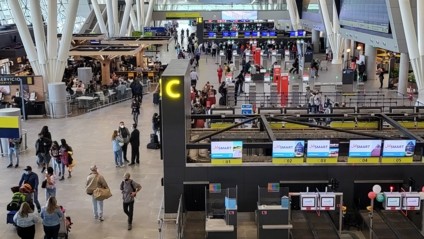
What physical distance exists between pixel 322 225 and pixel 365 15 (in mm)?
27841

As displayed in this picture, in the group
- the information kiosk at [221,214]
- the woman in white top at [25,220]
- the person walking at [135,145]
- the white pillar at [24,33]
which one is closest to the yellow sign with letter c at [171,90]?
the information kiosk at [221,214]

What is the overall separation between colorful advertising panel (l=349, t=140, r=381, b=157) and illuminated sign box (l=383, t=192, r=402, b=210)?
141 centimetres

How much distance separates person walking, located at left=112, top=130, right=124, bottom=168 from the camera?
17.7 meters

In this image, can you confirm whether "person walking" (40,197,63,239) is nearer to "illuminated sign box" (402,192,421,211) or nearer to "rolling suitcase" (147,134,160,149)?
"illuminated sign box" (402,192,421,211)

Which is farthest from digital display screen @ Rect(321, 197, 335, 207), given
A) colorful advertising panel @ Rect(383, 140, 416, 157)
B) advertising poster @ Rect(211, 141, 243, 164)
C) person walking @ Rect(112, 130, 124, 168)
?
person walking @ Rect(112, 130, 124, 168)

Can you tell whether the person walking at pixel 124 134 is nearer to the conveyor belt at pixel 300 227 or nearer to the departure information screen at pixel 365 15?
the conveyor belt at pixel 300 227

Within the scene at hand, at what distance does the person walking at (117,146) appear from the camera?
17.7 metres

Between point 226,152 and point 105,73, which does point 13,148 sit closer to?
point 226,152

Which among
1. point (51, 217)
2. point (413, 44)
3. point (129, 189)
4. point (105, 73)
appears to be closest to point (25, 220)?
point (51, 217)

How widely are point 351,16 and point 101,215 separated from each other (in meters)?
32.8

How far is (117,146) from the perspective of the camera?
58.2 feet

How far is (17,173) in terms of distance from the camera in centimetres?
1748

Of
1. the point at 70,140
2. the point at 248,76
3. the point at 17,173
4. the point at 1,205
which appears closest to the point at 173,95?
the point at 1,205

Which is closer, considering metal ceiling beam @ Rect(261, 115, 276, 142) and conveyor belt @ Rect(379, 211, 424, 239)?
conveyor belt @ Rect(379, 211, 424, 239)
